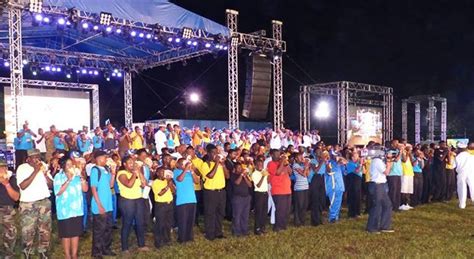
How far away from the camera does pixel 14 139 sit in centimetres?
1408

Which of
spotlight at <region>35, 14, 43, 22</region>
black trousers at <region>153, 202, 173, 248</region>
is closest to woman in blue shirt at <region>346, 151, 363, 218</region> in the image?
black trousers at <region>153, 202, 173, 248</region>

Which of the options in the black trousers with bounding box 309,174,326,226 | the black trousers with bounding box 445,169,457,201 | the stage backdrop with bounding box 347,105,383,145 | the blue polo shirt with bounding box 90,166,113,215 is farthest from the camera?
the stage backdrop with bounding box 347,105,383,145

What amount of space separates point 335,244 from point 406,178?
15.1 feet

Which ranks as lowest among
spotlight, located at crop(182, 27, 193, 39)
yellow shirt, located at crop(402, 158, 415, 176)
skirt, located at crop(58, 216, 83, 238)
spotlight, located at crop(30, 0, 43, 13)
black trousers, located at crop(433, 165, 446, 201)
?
black trousers, located at crop(433, 165, 446, 201)

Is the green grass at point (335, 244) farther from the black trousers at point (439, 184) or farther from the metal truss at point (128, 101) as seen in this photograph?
the metal truss at point (128, 101)

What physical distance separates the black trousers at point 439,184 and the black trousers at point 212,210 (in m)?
7.30

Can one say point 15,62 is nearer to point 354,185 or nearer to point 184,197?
point 184,197

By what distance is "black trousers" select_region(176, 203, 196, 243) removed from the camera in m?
7.91

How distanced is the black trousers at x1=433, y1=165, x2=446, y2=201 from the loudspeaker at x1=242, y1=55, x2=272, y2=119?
7535mm

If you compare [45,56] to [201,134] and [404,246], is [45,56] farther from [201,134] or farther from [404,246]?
[404,246]

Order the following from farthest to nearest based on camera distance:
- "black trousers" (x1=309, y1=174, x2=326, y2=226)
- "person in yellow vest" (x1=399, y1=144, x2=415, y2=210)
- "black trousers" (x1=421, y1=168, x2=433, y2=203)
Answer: "black trousers" (x1=421, y1=168, x2=433, y2=203)
"person in yellow vest" (x1=399, y1=144, x2=415, y2=210)
"black trousers" (x1=309, y1=174, x2=326, y2=226)

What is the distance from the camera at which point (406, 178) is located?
11719 millimetres

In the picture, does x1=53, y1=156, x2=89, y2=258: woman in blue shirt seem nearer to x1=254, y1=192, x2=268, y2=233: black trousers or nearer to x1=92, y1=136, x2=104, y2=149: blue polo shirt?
x1=254, y1=192, x2=268, y2=233: black trousers

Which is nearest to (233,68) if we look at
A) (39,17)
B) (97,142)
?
(97,142)
